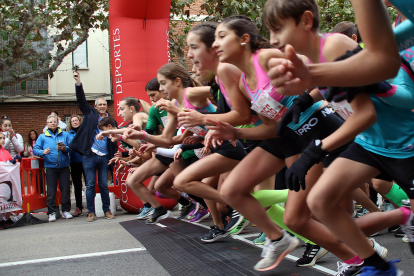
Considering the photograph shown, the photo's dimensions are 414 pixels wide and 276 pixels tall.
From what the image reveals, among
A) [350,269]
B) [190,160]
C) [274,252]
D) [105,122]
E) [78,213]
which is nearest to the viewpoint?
[350,269]

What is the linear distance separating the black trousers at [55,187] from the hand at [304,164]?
20.6 feet

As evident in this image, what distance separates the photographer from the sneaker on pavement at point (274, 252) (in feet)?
9.72

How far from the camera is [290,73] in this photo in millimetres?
1396

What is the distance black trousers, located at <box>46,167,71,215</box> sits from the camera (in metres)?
7.47

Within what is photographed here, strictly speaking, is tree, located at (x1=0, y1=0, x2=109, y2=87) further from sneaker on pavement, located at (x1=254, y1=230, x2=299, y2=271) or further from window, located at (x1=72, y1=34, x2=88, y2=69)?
sneaker on pavement, located at (x1=254, y1=230, x2=299, y2=271)

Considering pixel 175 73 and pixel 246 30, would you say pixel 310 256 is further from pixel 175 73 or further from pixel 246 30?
pixel 175 73

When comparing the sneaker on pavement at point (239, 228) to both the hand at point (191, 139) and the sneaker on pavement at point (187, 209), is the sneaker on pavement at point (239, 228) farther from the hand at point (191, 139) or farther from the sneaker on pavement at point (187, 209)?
the sneaker on pavement at point (187, 209)

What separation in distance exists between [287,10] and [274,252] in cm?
169

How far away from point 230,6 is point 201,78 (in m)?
6.53

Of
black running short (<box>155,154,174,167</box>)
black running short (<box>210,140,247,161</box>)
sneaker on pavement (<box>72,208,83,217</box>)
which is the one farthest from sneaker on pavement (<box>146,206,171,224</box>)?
black running short (<box>210,140,247,161</box>)

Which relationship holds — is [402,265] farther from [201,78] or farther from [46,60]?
[46,60]

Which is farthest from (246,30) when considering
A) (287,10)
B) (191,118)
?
(287,10)

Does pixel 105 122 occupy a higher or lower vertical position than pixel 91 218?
higher

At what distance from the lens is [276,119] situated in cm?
300
